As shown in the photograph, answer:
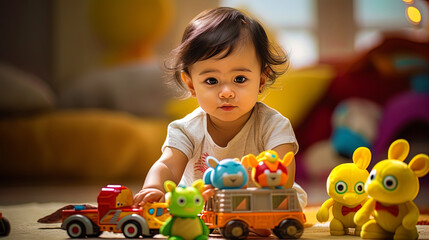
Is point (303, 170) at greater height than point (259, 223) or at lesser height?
greater

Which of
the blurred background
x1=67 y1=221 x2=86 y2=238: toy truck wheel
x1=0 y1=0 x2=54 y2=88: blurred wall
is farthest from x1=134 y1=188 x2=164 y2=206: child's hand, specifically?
x1=0 y1=0 x2=54 y2=88: blurred wall

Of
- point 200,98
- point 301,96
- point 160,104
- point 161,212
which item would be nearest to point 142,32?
point 160,104

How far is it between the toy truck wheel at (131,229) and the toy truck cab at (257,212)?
151mm

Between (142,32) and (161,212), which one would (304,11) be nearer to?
(142,32)

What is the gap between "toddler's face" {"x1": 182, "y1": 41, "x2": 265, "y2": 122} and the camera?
1.33 m

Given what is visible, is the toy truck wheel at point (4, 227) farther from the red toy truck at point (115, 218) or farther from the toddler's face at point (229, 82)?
the toddler's face at point (229, 82)

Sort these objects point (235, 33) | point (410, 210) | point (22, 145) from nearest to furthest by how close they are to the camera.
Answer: point (410, 210) < point (235, 33) < point (22, 145)

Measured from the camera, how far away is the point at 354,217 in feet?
3.94

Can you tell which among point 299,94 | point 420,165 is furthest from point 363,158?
point 299,94

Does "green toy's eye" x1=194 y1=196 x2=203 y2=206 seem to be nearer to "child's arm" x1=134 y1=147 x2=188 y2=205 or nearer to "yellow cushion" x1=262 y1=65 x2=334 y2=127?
"child's arm" x1=134 y1=147 x2=188 y2=205

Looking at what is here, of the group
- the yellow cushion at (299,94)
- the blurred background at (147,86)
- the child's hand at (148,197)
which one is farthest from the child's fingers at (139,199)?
the yellow cushion at (299,94)

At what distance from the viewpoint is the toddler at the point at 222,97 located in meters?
1.34

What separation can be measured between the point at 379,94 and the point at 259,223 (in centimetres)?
207

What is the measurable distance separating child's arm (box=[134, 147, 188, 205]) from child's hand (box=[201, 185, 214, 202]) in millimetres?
148
